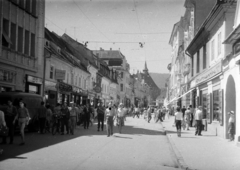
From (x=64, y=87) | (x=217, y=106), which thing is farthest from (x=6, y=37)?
(x=64, y=87)

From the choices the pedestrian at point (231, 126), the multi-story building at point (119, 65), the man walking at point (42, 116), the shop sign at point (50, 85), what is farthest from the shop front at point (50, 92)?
the multi-story building at point (119, 65)

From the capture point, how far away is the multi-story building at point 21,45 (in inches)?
910

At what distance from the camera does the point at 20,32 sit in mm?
25625

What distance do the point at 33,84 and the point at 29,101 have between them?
9.16m

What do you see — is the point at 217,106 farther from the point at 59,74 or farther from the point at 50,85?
the point at 59,74

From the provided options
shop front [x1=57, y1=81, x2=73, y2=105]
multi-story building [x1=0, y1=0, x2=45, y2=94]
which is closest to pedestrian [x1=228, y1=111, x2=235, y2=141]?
multi-story building [x1=0, y1=0, x2=45, y2=94]

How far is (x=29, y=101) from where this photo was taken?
1894 cm

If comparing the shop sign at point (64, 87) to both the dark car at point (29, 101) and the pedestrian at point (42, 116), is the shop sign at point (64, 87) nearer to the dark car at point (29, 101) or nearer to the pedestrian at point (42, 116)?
the dark car at point (29, 101)

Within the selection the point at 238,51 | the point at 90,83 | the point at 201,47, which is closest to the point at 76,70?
the point at 90,83

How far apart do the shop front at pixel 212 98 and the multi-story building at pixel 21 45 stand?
12871mm

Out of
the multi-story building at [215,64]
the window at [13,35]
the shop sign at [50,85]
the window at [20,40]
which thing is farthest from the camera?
the shop sign at [50,85]

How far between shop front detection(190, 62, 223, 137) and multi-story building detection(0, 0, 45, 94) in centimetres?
1287

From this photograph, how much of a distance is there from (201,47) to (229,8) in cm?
788

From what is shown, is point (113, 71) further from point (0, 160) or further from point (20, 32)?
point (0, 160)
